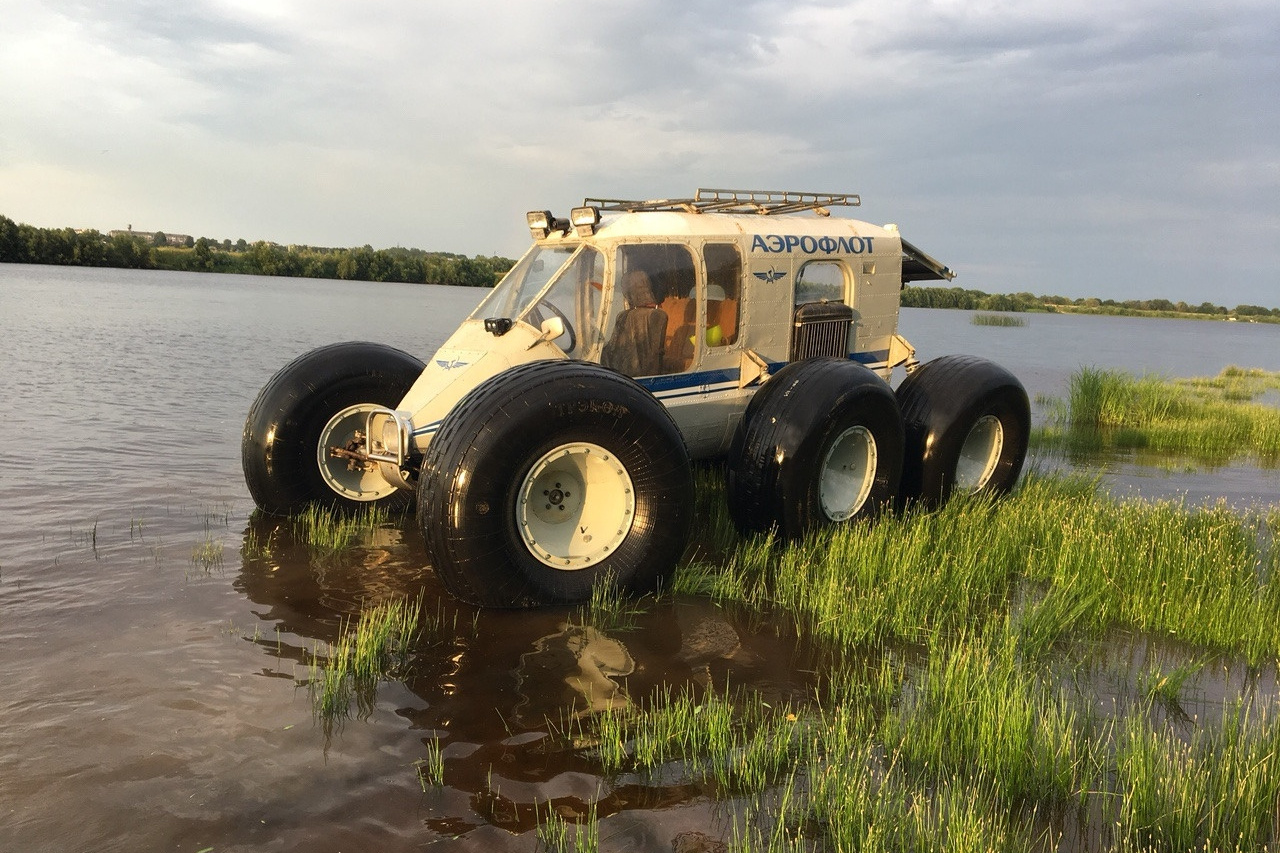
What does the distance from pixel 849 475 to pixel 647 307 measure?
214cm

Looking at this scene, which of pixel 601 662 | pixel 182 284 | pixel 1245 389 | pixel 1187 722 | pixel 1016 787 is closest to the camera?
pixel 1016 787

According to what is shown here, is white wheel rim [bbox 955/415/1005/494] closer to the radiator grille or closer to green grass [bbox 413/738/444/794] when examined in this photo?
the radiator grille

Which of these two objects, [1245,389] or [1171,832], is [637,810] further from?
[1245,389]

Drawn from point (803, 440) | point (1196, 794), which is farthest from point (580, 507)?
point (1196, 794)

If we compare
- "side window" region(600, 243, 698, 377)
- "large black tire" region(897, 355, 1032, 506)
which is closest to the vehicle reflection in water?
"side window" region(600, 243, 698, 377)

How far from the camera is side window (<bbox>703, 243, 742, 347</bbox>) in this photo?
7.25 m

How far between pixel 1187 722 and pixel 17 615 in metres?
6.56

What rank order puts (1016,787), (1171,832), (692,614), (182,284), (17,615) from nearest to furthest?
(1171,832)
(1016,787)
(17,615)
(692,614)
(182,284)

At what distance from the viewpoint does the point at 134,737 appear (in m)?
4.16

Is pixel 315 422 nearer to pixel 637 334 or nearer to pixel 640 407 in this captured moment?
pixel 637 334

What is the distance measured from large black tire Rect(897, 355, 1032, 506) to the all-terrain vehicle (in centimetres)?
2

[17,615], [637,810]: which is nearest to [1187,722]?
[637,810]

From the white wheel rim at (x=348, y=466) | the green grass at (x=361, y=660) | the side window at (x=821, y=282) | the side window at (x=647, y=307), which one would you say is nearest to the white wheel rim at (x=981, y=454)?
the side window at (x=821, y=282)

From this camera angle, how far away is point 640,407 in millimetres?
5812
